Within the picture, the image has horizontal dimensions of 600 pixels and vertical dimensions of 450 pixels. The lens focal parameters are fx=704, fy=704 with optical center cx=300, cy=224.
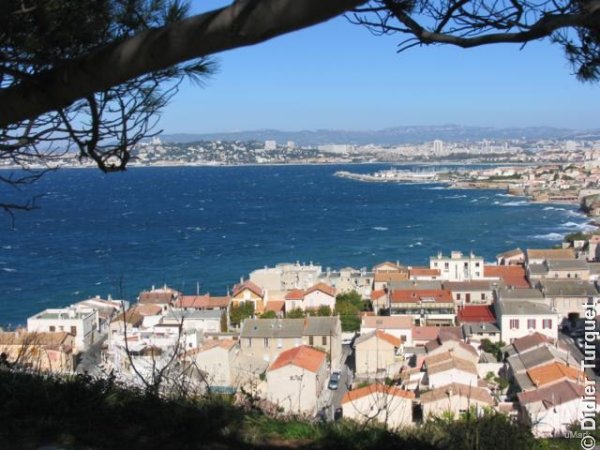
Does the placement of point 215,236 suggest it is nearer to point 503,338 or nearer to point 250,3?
point 503,338

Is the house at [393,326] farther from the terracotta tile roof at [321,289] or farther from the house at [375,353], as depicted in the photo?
the terracotta tile roof at [321,289]

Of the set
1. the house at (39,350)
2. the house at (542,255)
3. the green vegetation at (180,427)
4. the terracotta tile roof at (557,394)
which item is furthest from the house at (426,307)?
the green vegetation at (180,427)

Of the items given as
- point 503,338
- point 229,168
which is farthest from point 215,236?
point 229,168

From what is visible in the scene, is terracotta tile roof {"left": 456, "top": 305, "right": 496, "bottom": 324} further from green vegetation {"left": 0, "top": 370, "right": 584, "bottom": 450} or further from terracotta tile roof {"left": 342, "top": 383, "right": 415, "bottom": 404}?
green vegetation {"left": 0, "top": 370, "right": 584, "bottom": 450}

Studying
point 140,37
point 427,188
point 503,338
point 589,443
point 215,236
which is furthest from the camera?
point 427,188

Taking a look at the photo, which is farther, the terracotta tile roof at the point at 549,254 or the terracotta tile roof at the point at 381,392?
the terracotta tile roof at the point at 549,254
